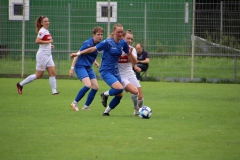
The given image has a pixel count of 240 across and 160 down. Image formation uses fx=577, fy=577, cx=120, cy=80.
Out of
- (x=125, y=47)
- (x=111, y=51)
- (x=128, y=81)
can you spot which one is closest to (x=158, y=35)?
(x=128, y=81)

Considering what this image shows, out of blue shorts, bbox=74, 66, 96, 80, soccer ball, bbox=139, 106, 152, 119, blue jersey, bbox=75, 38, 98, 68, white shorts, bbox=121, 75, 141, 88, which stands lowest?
soccer ball, bbox=139, 106, 152, 119

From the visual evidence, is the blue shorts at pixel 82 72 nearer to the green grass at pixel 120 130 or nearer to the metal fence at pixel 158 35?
the green grass at pixel 120 130

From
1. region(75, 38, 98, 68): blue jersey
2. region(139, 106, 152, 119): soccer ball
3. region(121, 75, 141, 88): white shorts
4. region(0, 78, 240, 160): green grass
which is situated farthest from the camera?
region(75, 38, 98, 68): blue jersey

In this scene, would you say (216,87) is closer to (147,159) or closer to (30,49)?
(30,49)

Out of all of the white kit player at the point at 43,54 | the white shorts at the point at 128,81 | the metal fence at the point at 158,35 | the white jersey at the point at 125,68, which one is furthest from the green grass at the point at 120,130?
the metal fence at the point at 158,35

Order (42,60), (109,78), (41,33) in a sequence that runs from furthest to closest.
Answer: (42,60), (41,33), (109,78)

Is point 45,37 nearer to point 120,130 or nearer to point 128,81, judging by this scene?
point 128,81

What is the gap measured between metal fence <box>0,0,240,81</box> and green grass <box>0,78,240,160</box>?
670 centimetres

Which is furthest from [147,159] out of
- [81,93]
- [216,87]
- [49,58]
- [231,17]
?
[231,17]

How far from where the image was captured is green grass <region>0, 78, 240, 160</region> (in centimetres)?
732

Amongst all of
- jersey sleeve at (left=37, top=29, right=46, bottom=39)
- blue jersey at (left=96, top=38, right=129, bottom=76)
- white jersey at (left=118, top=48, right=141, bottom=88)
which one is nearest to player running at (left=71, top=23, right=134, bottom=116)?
blue jersey at (left=96, top=38, right=129, bottom=76)

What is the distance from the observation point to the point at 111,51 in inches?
436

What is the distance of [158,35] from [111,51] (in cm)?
1138

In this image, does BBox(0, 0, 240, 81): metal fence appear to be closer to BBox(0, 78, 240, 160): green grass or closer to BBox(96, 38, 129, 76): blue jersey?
BBox(0, 78, 240, 160): green grass
